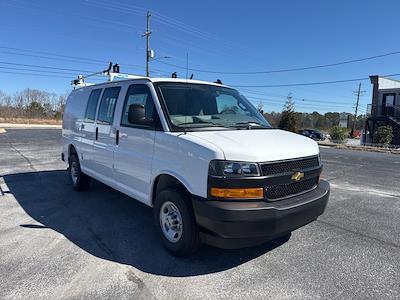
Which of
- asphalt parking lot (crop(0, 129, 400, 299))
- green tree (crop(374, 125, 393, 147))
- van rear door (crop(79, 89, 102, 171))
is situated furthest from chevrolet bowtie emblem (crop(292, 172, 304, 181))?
green tree (crop(374, 125, 393, 147))

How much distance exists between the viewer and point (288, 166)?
362 cm

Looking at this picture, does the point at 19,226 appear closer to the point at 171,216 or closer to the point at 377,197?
the point at 171,216

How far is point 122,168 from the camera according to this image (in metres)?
4.90

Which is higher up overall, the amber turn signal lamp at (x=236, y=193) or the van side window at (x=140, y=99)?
the van side window at (x=140, y=99)

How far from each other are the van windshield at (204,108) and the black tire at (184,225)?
79 centimetres

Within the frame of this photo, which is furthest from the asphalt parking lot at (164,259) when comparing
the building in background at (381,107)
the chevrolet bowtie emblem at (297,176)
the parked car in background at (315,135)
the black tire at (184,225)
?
the parked car in background at (315,135)

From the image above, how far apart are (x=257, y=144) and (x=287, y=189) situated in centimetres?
60

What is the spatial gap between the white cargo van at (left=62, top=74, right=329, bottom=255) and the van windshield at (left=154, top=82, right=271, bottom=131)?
16 millimetres

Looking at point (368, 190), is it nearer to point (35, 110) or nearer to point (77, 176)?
point (77, 176)

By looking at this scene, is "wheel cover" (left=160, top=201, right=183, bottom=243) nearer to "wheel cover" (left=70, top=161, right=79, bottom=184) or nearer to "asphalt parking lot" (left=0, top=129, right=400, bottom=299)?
"asphalt parking lot" (left=0, top=129, right=400, bottom=299)

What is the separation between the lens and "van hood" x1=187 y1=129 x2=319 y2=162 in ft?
11.0

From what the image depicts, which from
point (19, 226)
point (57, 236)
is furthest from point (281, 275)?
point (19, 226)

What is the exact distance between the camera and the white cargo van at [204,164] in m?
3.31

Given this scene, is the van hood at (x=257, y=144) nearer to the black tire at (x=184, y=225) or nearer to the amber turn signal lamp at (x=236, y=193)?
the amber turn signal lamp at (x=236, y=193)
